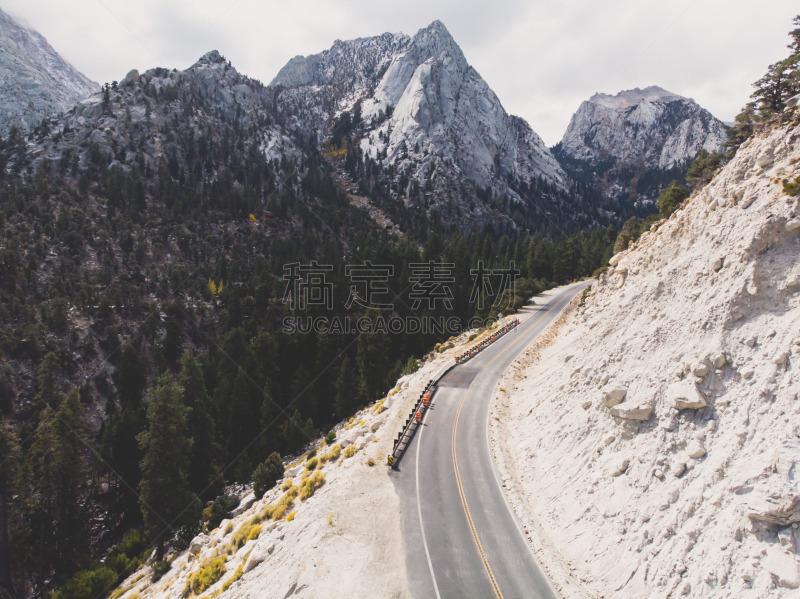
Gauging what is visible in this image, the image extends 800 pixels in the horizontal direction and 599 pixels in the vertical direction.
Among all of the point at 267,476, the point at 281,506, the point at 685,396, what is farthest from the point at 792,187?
the point at 267,476

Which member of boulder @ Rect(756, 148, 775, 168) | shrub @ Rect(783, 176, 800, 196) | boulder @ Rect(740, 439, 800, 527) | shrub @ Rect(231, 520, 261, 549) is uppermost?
boulder @ Rect(756, 148, 775, 168)

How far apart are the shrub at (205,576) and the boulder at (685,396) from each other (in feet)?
69.4

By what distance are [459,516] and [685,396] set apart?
11.1 metres

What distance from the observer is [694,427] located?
583 inches

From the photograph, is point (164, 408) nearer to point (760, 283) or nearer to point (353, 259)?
point (760, 283)

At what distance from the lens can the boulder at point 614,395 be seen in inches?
744

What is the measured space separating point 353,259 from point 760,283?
2685 inches

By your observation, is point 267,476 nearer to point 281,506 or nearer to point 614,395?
point 281,506

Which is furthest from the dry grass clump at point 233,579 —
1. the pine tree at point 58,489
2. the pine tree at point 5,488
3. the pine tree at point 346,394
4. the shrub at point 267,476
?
the pine tree at point 346,394

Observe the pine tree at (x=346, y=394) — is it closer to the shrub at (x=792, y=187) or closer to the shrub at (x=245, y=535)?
the shrub at (x=245, y=535)

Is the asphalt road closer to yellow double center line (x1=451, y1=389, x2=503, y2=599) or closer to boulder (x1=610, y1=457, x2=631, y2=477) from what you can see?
yellow double center line (x1=451, y1=389, x2=503, y2=599)

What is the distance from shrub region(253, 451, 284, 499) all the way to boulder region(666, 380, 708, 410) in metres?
25.8

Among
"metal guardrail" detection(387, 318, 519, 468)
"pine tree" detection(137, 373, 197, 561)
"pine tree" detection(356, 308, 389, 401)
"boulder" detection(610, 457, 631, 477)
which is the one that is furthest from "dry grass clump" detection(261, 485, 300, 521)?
"pine tree" detection(356, 308, 389, 401)

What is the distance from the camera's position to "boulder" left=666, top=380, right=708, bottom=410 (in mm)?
14969
